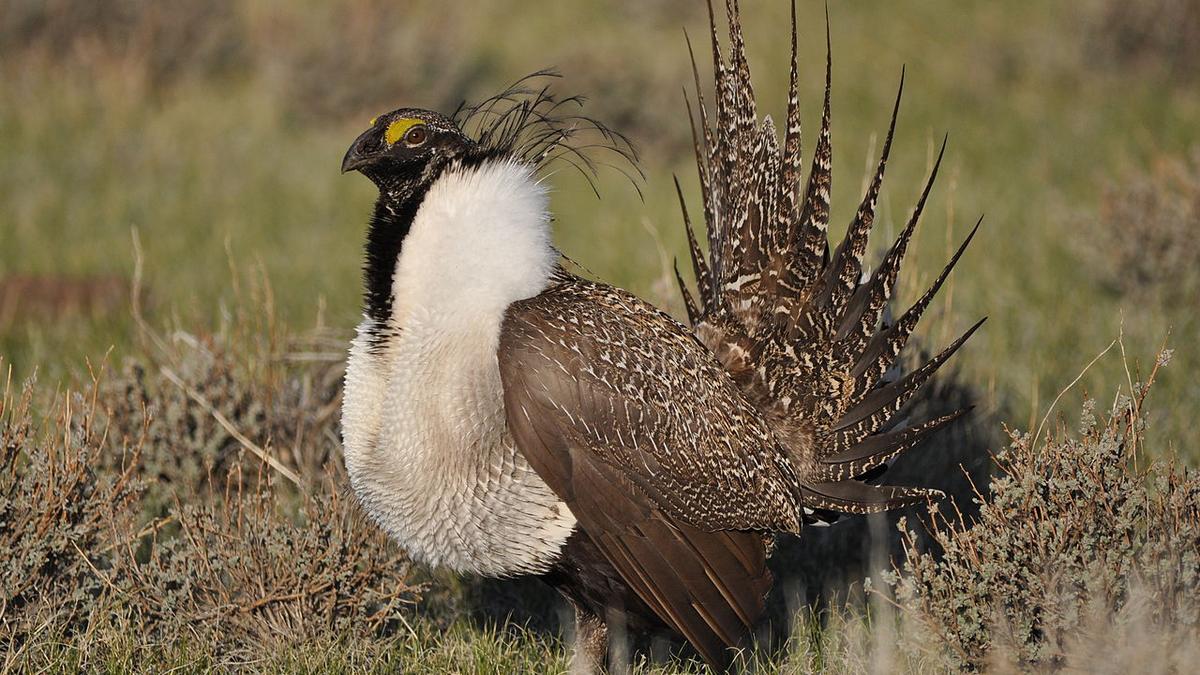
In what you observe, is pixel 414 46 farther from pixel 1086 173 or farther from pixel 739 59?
pixel 739 59

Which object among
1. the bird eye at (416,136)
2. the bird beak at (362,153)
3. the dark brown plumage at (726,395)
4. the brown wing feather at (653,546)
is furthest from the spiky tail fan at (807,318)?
the bird beak at (362,153)

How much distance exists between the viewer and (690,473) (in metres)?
3.07

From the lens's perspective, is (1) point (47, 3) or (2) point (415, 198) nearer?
(2) point (415, 198)

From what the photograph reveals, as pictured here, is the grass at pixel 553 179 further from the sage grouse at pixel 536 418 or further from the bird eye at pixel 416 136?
the bird eye at pixel 416 136

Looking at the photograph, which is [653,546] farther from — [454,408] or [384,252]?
[384,252]

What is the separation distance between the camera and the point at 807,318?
11.6ft

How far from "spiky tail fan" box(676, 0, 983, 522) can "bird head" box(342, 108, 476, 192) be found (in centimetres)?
76

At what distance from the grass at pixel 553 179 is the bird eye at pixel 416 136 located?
1.21 metres

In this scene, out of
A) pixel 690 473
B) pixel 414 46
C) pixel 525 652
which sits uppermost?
pixel 414 46

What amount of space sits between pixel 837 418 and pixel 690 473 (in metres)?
0.63

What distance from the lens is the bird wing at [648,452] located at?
2900 millimetres

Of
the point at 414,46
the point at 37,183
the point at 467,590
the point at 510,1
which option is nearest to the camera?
the point at 467,590

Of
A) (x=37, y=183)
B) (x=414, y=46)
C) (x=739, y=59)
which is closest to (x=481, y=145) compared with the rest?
(x=739, y=59)

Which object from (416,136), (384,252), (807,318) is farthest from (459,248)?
(807,318)
